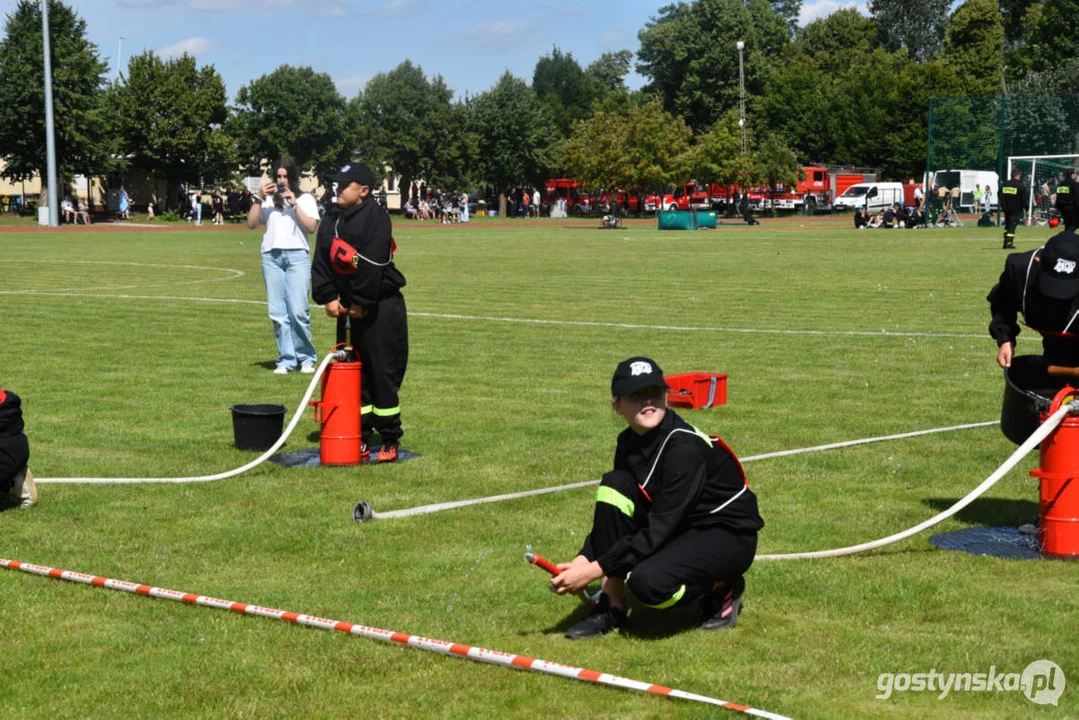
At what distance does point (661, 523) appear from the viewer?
18.3ft

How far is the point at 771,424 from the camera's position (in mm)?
10797

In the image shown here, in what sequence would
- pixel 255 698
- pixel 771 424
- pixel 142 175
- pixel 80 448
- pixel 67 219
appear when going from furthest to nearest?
1. pixel 142 175
2. pixel 67 219
3. pixel 771 424
4. pixel 80 448
5. pixel 255 698

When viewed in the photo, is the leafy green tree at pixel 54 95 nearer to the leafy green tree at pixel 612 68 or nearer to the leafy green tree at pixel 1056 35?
the leafy green tree at pixel 1056 35

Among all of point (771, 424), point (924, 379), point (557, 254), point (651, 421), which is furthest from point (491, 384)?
point (557, 254)

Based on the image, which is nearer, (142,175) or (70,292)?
(70,292)

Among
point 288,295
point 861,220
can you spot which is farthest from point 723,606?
point 861,220

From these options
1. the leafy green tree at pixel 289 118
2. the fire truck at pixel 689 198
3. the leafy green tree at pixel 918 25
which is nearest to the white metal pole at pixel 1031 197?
the fire truck at pixel 689 198

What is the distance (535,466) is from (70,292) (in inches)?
686

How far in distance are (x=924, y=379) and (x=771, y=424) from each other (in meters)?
3.01

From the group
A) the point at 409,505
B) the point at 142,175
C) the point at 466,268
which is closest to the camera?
the point at 409,505

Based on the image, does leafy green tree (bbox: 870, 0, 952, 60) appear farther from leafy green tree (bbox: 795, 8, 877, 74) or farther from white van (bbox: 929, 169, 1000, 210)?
white van (bbox: 929, 169, 1000, 210)

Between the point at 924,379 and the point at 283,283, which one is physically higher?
the point at 283,283

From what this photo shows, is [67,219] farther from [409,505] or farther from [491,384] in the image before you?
[409,505]

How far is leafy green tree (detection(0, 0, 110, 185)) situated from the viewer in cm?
7556
